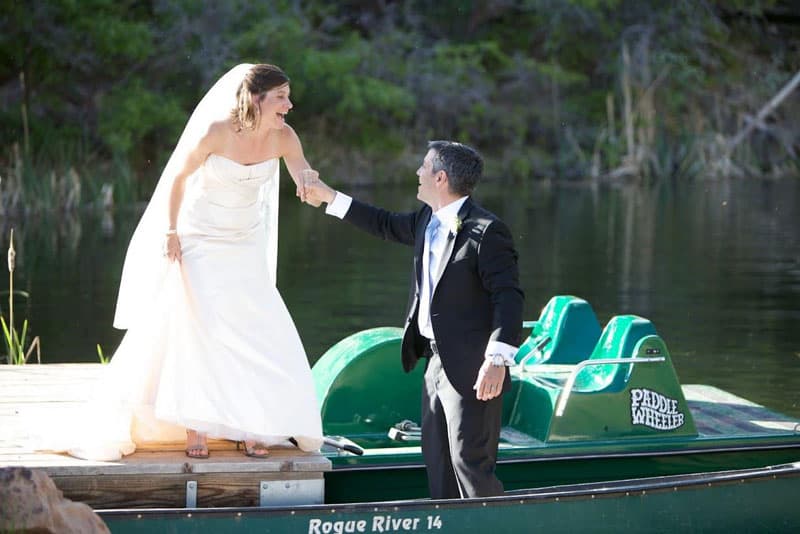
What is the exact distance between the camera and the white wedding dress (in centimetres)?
549

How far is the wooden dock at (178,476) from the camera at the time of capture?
209 inches

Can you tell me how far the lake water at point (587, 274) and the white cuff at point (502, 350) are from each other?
4.80m

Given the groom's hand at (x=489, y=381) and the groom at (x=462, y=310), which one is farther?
the groom at (x=462, y=310)

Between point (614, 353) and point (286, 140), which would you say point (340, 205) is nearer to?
point (286, 140)

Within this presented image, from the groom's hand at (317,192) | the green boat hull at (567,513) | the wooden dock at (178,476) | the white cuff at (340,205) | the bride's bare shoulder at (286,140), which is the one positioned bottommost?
the green boat hull at (567,513)

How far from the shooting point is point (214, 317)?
218 inches

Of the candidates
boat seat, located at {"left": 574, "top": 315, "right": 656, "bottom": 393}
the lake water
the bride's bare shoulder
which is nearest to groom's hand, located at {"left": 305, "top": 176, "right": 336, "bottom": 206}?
the bride's bare shoulder

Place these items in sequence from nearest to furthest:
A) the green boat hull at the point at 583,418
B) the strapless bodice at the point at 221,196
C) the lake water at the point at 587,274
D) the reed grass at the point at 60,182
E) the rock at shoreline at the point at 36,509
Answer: the rock at shoreline at the point at 36,509, the strapless bodice at the point at 221,196, the green boat hull at the point at 583,418, the lake water at the point at 587,274, the reed grass at the point at 60,182

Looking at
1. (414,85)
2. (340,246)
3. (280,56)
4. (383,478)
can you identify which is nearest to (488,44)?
(414,85)

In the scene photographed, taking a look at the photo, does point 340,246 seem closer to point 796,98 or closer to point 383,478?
point 383,478

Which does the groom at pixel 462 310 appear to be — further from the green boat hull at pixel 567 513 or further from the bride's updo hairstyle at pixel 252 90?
the bride's updo hairstyle at pixel 252 90

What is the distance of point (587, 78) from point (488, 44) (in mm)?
3227

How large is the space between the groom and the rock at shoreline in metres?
1.40

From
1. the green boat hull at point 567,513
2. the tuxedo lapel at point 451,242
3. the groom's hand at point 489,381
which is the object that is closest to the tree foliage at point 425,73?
the green boat hull at point 567,513
